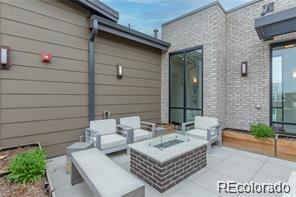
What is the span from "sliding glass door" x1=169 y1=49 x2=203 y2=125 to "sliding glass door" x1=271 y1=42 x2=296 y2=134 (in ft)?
6.31

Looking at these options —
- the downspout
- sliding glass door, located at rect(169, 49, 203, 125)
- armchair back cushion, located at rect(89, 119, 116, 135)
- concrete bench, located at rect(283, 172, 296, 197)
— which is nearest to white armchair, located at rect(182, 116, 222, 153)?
sliding glass door, located at rect(169, 49, 203, 125)

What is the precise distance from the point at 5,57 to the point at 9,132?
1.40 m

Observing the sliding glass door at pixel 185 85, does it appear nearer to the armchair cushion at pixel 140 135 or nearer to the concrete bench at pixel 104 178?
the armchair cushion at pixel 140 135

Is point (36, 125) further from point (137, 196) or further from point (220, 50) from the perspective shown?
point (220, 50)

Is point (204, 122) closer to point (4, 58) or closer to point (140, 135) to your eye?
point (140, 135)

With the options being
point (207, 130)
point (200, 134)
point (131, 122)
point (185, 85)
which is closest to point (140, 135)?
point (131, 122)

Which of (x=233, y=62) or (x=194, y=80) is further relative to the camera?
(x=194, y=80)

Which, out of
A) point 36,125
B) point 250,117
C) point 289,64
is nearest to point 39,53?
point 36,125

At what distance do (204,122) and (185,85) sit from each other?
63.2 inches

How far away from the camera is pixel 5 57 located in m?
3.08

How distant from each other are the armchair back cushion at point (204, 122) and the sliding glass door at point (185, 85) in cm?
62

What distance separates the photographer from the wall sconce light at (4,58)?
3050 mm

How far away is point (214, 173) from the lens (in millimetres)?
3141

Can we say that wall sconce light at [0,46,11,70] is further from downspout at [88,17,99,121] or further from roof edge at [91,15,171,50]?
roof edge at [91,15,171,50]
